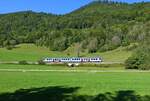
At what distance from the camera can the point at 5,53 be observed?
177 meters

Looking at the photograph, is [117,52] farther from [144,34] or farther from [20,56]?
[20,56]

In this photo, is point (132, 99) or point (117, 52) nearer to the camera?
point (132, 99)

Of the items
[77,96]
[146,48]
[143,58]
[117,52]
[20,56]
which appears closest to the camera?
[77,96]

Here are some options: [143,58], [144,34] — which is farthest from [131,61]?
[144,34]

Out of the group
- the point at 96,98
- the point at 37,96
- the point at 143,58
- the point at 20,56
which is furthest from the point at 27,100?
the point at 20,56

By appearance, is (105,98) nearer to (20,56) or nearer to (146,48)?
(146,48)

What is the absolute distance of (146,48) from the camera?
116 m

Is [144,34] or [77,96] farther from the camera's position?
[144,34]

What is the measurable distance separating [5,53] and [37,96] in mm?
157391

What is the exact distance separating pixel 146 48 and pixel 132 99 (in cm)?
9692

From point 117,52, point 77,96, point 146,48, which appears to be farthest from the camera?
point 117,52

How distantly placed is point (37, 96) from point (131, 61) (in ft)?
301

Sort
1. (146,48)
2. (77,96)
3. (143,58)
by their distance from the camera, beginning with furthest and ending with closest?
1. (146,48)
2. (143,58)
3. (77,96)

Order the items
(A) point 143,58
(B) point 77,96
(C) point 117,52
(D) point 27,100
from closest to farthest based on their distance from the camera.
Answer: (D) point 27,100 → (B) point 77,96 → (A) point 143,58 → (C) point 117,52
